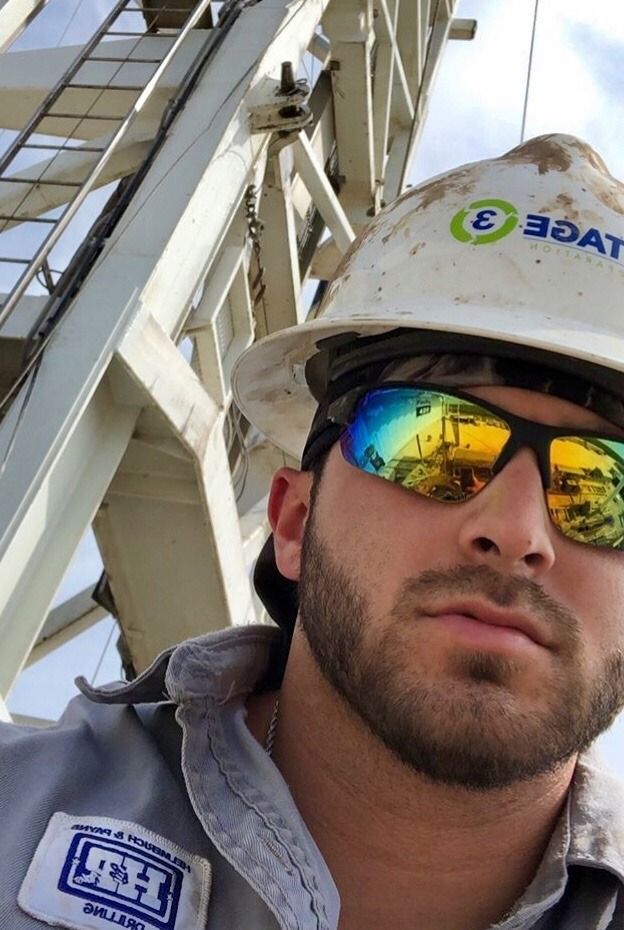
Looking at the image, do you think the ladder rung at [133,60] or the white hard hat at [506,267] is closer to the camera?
the white hard hat at [506,267]

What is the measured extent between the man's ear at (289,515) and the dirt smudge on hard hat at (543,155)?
0.91m

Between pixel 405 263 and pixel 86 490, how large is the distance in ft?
4.98

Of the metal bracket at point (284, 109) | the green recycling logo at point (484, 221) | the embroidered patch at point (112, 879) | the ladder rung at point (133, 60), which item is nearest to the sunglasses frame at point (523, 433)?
the green recycling logo at point (484, 221)

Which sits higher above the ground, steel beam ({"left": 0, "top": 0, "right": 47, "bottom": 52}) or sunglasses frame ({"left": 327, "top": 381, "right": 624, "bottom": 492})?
steel beam ({"left": 0, "top": 0, "right": 47, "bottom": 52})

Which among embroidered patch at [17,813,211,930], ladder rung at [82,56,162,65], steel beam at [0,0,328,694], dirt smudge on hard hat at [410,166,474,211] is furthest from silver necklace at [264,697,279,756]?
ladder rung at [82,56,162,65]

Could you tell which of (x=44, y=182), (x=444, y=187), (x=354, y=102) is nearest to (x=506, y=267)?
(x=444, y=187)

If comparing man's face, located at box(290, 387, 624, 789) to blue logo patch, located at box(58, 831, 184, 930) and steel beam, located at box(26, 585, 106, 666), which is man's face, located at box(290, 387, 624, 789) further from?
steel beam, located at box(26, 585, 106, 666)

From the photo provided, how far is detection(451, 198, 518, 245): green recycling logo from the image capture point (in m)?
1.96

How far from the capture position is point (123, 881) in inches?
49.7

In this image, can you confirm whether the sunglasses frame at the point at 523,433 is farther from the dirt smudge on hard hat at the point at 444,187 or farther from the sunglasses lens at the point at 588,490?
the dirt smudge on hard hat at the point at 444,187

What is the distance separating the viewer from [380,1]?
19.2 ft

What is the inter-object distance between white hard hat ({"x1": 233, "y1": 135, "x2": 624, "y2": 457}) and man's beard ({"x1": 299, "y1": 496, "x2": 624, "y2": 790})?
531mm

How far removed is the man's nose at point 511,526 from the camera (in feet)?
4.99

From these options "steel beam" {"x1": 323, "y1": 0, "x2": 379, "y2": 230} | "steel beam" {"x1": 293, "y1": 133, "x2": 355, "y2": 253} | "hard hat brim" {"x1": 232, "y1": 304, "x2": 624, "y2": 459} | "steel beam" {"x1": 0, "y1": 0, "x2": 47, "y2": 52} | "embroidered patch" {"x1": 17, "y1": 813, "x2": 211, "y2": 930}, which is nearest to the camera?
"embroidered patch" {"x1": 17, "y1": 813, "x2": 211, "y2": 930}
